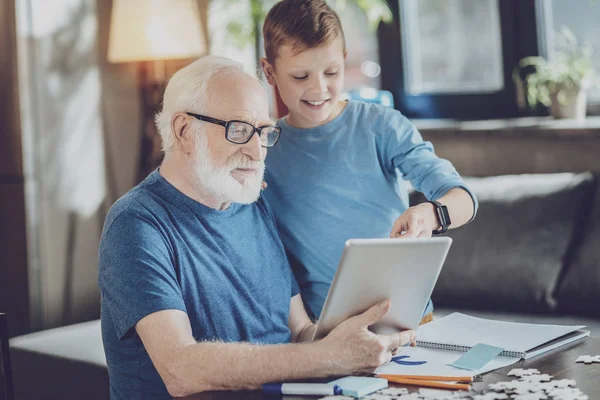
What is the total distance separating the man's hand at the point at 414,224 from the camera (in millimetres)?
1944

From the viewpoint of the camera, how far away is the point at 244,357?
1.66 meters

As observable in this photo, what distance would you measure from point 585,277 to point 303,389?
1.98 m

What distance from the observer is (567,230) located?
11.1 feet

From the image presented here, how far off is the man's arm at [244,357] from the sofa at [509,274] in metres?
1.46

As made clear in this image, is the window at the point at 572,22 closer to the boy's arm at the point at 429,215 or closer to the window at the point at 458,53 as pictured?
the window at the point at 458,53

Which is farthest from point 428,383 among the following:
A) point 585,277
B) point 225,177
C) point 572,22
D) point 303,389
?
point 572,22

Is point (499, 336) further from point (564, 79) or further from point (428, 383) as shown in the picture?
point (564, 79)

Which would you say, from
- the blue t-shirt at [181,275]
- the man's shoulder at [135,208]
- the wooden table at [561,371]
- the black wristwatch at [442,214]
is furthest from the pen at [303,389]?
the black wristwatch at [442,214]

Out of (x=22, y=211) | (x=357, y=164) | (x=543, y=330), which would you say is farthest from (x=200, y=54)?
(x=543, y=330)

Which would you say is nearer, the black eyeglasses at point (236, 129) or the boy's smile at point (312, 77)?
the black eyeglasses at point (236, 129)

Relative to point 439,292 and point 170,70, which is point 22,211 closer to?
point 170,70

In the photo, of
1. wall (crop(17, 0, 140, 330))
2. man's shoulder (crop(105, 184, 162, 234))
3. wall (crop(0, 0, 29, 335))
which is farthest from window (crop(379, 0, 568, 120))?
man's shoulder (crop(105, 184, 162, 234))

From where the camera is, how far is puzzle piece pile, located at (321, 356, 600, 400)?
154cm

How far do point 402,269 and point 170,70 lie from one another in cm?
313
